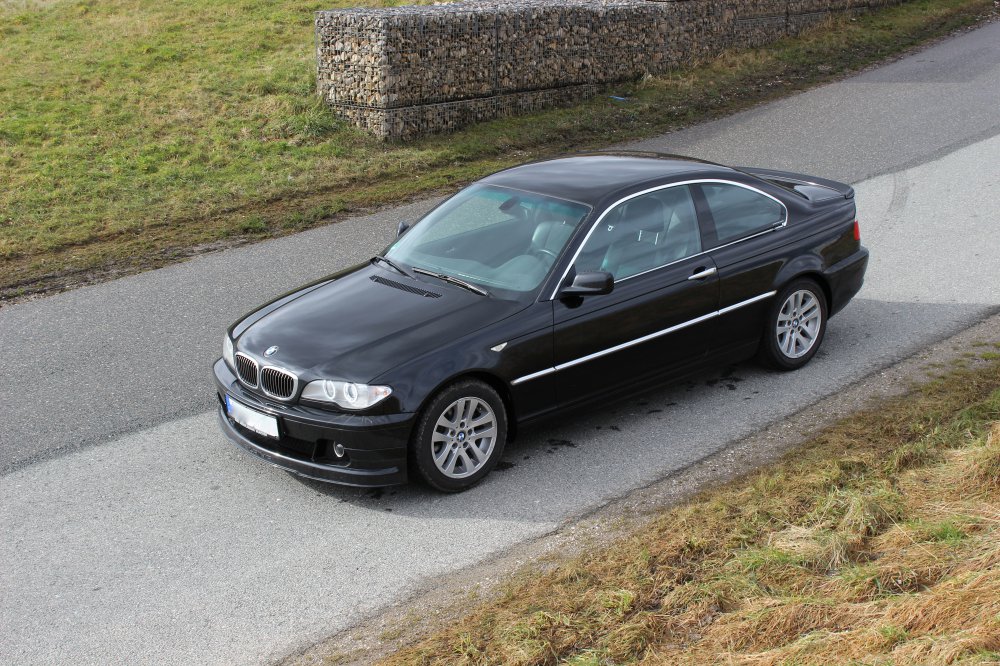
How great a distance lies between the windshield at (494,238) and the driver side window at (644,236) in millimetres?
183

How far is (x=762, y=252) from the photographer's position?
7.46 meters

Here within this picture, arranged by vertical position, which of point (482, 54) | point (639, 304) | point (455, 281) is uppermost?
point (482, 54)

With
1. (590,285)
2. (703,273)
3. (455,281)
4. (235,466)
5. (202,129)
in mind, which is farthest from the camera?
(202,129)

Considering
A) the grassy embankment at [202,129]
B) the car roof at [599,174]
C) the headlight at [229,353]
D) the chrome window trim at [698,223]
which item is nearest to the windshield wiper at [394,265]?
the car roof at [599,174]

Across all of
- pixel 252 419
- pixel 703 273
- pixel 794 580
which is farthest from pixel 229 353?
pixel 794 580

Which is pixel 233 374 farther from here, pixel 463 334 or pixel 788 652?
pixel 788 652

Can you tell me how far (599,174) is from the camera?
23.9 ft

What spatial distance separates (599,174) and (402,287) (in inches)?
64.5

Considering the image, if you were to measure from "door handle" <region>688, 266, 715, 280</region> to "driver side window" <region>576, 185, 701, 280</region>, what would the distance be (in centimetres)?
14

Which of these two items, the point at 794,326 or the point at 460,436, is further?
the point at 794,326

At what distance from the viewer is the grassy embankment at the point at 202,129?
1186 centimetres

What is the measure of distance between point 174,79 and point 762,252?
468 inches

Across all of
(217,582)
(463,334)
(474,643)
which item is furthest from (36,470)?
(474,643)

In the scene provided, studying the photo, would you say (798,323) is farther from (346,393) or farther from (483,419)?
(346,393)
